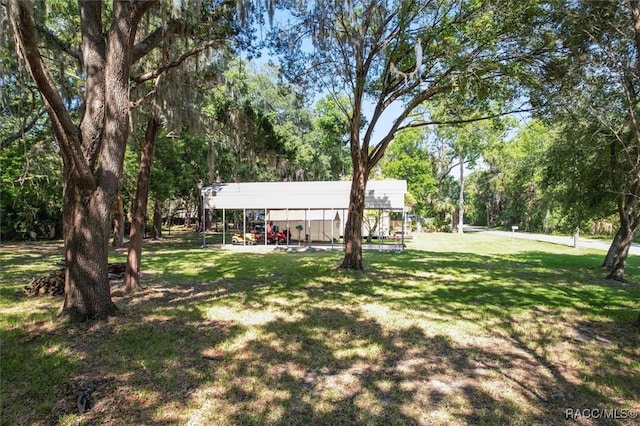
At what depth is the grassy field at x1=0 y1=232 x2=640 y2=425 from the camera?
2.80 meters

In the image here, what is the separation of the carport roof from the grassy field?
9.85 meters

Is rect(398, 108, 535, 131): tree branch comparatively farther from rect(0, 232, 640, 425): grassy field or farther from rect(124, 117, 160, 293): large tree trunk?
rect(124, 117, 160, 293): large tree trunk

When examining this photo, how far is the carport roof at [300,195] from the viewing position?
16812mm

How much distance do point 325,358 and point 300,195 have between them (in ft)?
46.7

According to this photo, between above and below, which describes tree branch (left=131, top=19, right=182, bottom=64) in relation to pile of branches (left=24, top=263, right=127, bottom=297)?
above

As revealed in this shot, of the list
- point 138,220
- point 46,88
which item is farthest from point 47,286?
point 46,88

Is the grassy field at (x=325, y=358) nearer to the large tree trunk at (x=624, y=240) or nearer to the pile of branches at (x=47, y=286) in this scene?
the pile of branches at (x=47, y=286)

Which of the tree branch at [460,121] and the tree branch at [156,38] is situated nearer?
the tree branch at [156,38]

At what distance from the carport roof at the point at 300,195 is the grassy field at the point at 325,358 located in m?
9.85

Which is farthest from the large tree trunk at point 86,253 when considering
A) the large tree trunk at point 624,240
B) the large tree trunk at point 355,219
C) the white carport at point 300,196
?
the white carport at point 300,196

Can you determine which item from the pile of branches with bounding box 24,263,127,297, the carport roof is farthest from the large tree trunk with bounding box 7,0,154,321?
the carport roof

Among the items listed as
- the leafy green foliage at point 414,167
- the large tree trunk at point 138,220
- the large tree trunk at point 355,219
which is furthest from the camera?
the leafy green foliage at point 414,167

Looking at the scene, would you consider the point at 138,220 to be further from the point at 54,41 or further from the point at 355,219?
the point at 355,219

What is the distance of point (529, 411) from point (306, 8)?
820cm
